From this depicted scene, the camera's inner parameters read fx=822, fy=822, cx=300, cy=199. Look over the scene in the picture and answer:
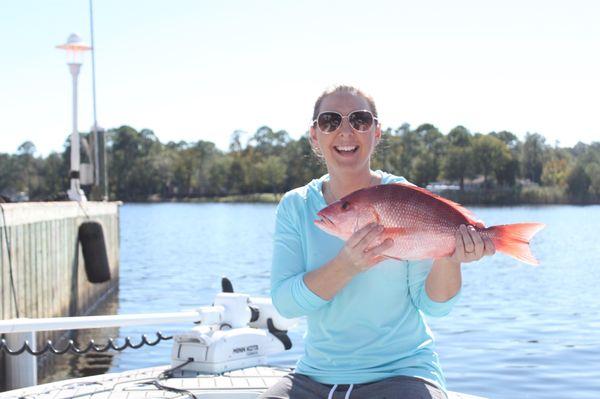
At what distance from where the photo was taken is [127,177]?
407 feet

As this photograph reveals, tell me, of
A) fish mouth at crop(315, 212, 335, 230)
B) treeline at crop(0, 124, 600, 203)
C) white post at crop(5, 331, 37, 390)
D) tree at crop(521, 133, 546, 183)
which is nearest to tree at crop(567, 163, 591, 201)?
treeline at crop(0, 124, 600, 203)

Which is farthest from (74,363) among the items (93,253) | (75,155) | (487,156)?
(487,156)

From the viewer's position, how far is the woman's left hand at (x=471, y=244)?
9.48 feet

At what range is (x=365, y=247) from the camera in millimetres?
2906

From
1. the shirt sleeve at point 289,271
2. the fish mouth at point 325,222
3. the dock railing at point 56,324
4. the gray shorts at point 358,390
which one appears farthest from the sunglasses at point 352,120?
the dock railing at point 56,324

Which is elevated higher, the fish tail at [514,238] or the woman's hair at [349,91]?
the woman's hair at [349,91]

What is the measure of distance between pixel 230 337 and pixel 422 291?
2.53 meters

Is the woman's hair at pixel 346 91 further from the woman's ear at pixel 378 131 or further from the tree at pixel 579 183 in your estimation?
the tree at pixel 579 183

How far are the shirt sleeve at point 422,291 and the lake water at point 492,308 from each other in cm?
785

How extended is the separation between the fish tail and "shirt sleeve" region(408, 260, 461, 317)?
1.32ft

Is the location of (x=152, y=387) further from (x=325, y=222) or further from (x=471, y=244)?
(x=471, y=244)

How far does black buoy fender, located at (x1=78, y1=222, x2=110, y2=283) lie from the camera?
1478cm

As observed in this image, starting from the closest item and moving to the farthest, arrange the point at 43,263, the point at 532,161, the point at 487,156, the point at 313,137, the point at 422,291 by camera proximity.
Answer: the point at 422,291, the point at 313,137, the point at 43,263, the point at 487,156, the point at 532,161

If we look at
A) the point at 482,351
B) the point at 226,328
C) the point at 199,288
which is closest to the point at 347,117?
the point at 226,328
